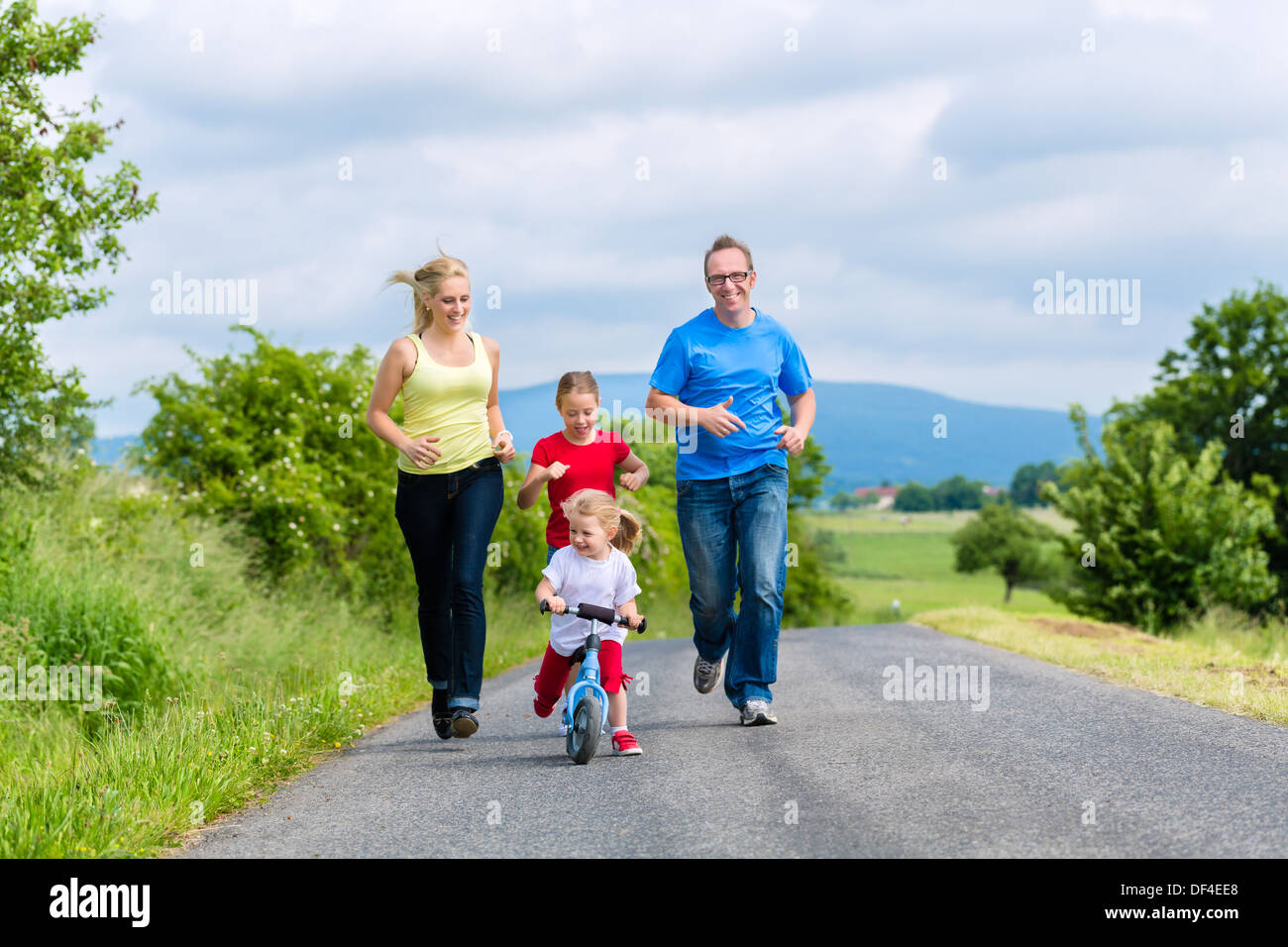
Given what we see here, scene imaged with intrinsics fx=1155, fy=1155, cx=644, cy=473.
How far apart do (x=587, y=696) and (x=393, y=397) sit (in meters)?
1.80

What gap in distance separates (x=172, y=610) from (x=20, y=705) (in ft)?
7.18

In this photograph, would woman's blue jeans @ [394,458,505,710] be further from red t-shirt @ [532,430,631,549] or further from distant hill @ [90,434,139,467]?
distant hill @ [90,434,139,467]

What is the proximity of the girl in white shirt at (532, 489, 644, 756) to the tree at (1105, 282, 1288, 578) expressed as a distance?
43.3 meters

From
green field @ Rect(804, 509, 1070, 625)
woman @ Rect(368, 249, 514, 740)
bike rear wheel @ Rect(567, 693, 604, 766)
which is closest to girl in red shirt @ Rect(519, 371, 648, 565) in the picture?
woman @ Rect(368, 249, 514, 740)

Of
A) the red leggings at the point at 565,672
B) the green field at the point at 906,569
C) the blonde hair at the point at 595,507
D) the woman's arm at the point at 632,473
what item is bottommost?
the green field at the point at 906,569

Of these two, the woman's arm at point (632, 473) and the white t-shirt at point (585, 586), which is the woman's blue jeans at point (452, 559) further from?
the woman's arm at point (632, 473)

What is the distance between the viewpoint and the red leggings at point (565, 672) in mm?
5770

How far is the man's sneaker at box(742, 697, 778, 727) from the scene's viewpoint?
644 centimetres

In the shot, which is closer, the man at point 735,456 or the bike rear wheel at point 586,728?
the bike rear wheel at point 586,728

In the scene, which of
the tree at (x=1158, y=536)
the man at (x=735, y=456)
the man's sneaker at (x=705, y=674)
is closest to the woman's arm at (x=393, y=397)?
the man at (x=735, y=456)

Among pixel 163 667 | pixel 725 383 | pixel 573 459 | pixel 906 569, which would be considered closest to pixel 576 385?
pixel 573 459

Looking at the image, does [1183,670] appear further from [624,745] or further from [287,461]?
[287,461]

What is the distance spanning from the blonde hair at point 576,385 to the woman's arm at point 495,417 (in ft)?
1.26
